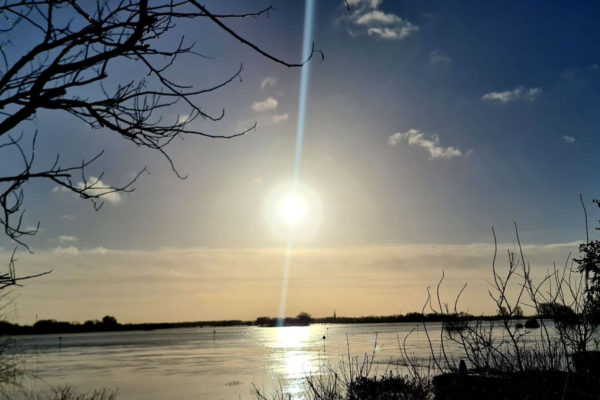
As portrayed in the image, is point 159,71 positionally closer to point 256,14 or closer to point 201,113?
point 201,113

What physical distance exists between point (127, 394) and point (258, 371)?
19.2 metres

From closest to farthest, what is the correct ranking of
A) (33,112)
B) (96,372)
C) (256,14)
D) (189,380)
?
(33,112)
(256,14)
(189,380)
(96,372)

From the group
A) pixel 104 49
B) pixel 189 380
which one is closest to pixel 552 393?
pixel 104 49

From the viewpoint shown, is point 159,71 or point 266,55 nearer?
point 266,55

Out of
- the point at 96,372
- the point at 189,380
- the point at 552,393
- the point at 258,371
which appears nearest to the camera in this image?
the point at 552,393

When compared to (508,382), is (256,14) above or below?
above

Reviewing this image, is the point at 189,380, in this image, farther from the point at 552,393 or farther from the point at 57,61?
the point at 57,61

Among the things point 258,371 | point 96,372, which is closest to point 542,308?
point 258,371

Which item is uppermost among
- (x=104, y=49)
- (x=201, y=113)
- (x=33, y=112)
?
(x=104, y=49)

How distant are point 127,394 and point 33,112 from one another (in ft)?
155

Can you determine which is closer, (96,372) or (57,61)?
(57,61)

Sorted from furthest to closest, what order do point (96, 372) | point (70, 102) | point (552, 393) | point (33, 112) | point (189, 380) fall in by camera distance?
point (96, 372), point (189, 380), point (552, 393), point (70, 102), point (33, 112)

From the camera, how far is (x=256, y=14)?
2514mm

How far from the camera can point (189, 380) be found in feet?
173
